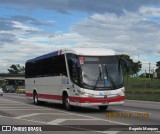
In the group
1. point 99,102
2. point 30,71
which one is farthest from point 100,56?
point 30,71

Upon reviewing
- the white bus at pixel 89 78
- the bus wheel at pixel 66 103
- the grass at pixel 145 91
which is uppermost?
the white bus at pixel 89 78

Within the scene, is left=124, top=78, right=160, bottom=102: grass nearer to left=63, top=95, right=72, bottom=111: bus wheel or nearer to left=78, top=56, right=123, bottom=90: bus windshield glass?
left=63, top=95, right=72, bottom=111: bus wheel

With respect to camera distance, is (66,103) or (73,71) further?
(66,103)

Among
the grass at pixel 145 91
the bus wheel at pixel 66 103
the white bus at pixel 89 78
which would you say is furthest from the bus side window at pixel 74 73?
the grass at pixel 145 91

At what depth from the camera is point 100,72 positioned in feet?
68.6

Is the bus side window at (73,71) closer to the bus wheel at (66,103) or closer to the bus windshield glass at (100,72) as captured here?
the bus windshield glass at (100,72)

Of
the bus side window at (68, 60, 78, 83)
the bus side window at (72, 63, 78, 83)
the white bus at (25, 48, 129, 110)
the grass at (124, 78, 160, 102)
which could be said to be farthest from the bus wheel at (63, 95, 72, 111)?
the grass at (124, 78, 160, 102)

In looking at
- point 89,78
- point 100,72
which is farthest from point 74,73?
point 100,72

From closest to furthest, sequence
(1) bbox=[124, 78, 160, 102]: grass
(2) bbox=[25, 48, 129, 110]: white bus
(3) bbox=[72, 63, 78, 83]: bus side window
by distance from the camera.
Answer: (2) bbox=[25, 48, 129, 110]: white bus → (3) bbox=[72, 63, 78, 83]: bus side window → (1) bbox=[124, 78, 160, 102]: grass

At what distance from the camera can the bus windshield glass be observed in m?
20.7

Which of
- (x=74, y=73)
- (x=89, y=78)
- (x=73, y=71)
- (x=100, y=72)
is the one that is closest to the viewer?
(x=89, y=78)

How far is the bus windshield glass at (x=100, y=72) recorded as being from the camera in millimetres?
20719

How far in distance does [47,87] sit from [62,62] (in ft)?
12.1

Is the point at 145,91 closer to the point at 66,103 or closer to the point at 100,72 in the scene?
the point at 66,103
